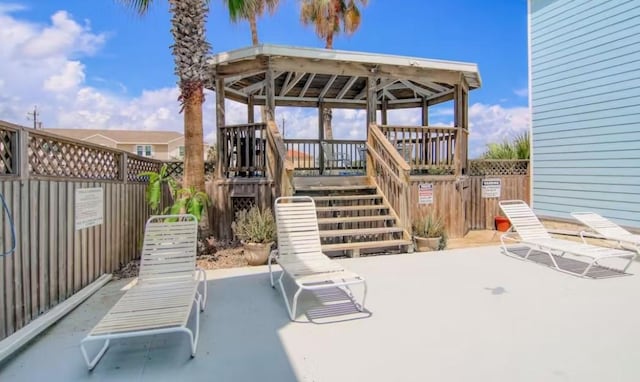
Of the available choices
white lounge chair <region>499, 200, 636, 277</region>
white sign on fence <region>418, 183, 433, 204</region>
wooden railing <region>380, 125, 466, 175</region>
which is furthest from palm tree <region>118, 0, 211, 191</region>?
white lounge chair <region>499, 200, 636, 277</region>

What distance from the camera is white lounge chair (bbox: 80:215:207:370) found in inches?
102

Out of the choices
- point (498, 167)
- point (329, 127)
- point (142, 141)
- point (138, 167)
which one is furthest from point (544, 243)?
point (142, 141)

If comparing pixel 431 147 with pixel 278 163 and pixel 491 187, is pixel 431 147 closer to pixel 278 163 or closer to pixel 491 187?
pixel 491 187

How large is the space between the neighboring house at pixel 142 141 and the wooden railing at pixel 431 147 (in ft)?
98.9

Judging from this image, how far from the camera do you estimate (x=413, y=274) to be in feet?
16.3

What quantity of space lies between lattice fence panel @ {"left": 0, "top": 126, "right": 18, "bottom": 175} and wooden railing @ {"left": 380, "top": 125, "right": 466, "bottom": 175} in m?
6.63

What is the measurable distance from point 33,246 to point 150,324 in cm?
167

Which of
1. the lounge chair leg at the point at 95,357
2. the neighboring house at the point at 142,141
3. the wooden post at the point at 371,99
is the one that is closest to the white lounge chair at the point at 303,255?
the lounge chair leg at the point at 95,357

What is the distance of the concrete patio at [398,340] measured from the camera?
98.4 inches

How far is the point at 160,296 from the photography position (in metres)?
3.33

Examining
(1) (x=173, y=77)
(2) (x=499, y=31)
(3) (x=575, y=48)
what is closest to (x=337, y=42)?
(2) (x=499, y=31)

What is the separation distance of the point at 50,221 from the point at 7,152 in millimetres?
834

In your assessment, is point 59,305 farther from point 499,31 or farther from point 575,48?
point 499,31

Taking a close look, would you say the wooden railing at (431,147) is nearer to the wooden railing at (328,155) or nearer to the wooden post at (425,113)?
the wooden railing at (328,155)
